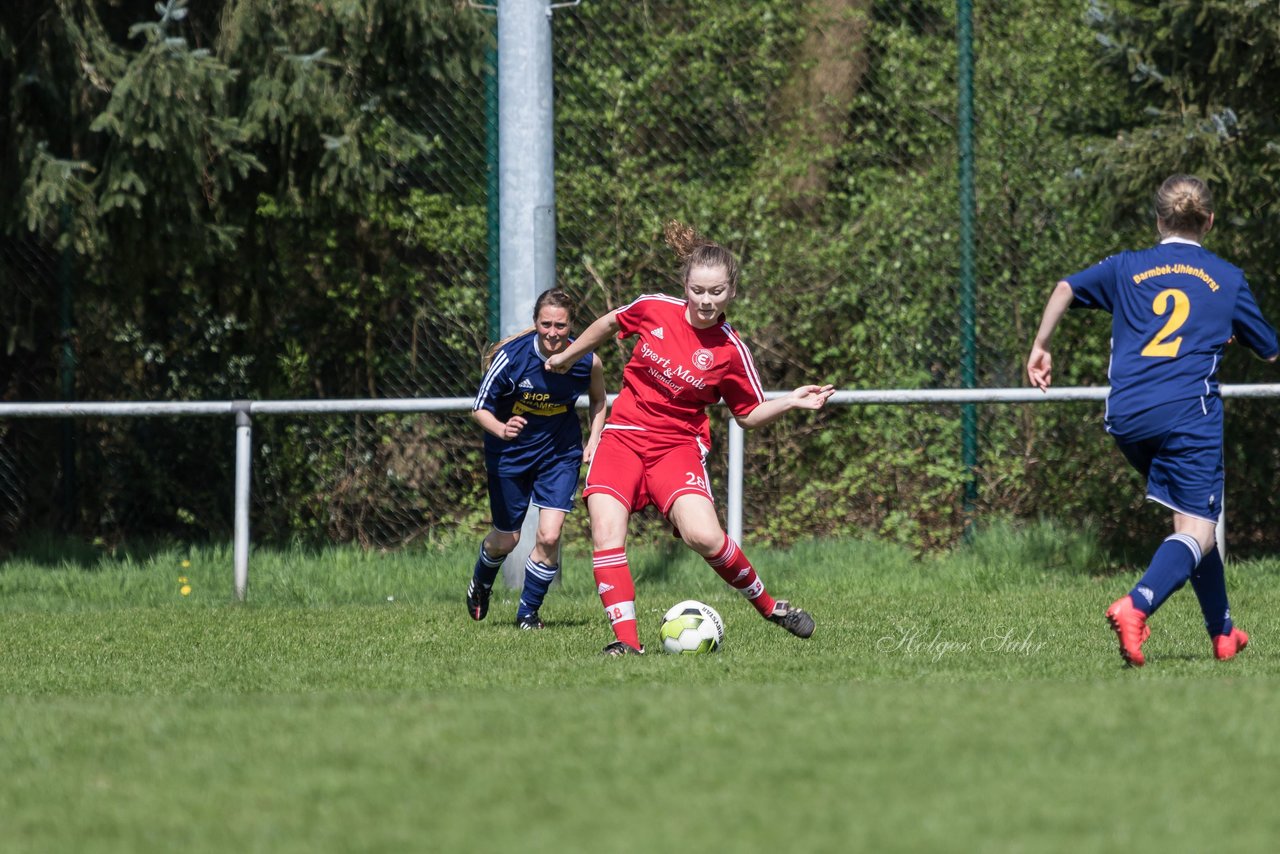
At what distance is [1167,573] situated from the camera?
5641 millimetres

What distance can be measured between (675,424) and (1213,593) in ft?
7.56

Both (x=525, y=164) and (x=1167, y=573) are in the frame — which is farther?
(x=525, y=164)

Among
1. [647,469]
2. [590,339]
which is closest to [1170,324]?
[647,469]

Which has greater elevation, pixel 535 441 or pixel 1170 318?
pixel 1170 318

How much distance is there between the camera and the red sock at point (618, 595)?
21.3 feet

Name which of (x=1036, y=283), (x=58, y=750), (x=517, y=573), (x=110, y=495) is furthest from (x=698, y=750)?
(x=110, y=495)

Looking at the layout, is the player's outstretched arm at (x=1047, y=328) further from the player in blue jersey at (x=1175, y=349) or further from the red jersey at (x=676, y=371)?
the red jersey at (x=676, y=371)

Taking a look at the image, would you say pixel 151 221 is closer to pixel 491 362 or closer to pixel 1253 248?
pixel 491 362

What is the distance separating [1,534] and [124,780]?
823 centimetres

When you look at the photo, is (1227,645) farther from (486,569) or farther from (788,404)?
(486,569)

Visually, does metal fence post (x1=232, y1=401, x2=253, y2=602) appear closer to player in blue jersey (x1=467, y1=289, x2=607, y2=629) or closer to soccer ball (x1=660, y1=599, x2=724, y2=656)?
player in blue jersey (x1=467, y1=289, x2=607, y2=629)

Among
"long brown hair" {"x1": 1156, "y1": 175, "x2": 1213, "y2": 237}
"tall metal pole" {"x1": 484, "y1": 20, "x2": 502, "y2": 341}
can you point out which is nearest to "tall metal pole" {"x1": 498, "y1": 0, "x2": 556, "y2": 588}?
"tall metal pole" {"x1": 484, "y1": 20, "x2": 502, "y2": 341}

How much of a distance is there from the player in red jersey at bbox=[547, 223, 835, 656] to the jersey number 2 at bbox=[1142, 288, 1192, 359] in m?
1.37

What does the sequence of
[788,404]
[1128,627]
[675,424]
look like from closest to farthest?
[1128,627] < [788,404] < [675,424]
